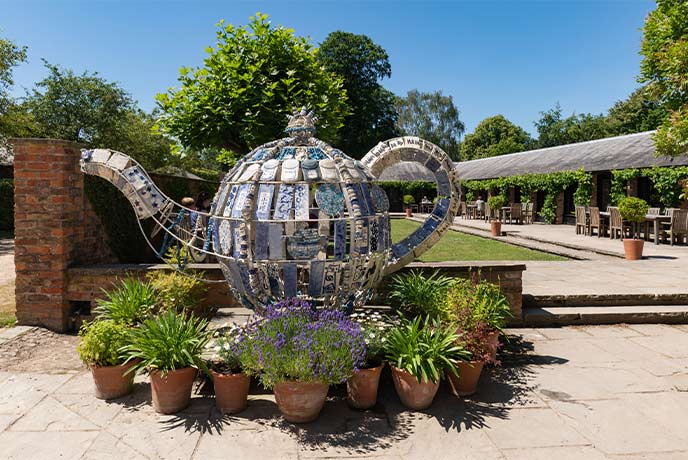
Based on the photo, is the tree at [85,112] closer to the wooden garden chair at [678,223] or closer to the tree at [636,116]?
the wooden garden chair at [678,223]

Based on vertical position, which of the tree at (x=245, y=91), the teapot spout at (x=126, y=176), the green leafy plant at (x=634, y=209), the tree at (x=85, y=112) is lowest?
the green leafy plant at (x=634, y=209)

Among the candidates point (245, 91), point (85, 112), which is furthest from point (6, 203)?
point (245, 91)

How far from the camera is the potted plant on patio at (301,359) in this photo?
141 inches

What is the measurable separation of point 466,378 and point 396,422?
846 millimetres

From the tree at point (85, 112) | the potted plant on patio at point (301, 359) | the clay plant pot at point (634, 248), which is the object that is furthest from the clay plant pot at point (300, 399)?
the tree at point (85, 112)

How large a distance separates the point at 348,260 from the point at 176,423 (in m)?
2.04

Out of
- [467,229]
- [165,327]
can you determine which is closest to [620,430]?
[165,327]

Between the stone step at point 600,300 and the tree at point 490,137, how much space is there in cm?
5020

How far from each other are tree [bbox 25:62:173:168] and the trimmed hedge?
28.4ft

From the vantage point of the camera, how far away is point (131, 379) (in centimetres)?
427

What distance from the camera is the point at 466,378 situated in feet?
13.8

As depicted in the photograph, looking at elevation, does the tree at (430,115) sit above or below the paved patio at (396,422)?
above

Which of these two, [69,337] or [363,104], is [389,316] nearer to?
[69,337]

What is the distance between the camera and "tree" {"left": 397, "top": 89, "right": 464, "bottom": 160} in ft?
172
